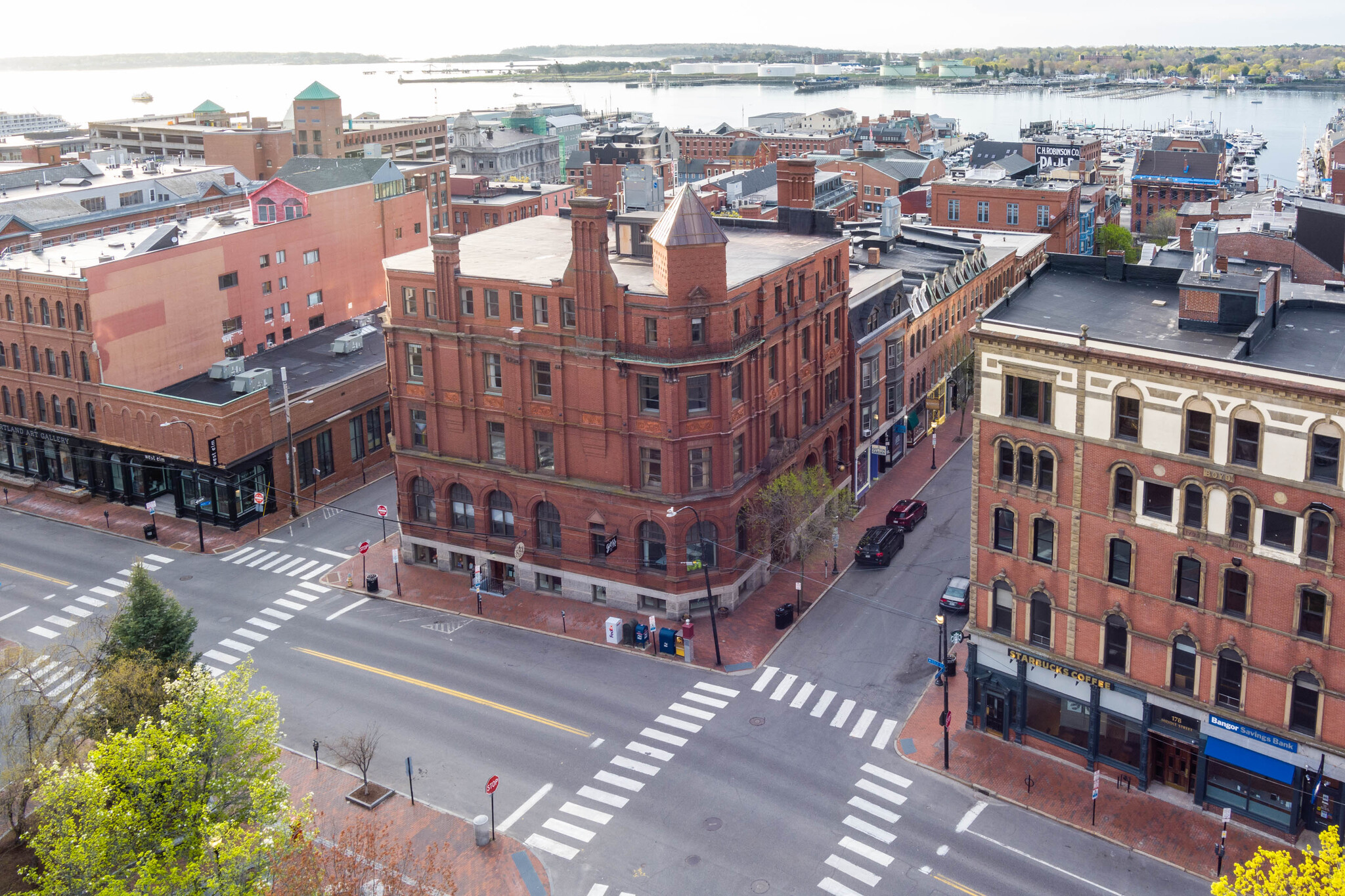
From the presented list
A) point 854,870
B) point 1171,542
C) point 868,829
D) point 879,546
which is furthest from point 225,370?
point 1171,542

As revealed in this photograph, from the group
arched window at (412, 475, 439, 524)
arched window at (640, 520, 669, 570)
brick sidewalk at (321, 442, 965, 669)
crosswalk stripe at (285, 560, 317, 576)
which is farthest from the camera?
crosswalk stripe at (285, 560, 317, 576)

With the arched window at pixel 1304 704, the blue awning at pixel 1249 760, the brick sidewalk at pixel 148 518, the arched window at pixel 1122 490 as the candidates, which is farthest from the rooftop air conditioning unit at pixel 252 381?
the arched window at pixel 1304 704

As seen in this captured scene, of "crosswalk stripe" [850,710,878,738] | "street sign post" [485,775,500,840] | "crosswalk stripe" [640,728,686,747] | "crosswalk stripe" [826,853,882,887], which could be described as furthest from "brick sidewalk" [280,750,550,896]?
"crosswalk stripe" [850,710,878,738]

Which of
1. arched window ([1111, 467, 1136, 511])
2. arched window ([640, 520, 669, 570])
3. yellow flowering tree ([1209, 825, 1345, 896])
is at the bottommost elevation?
arched window ([640, 520, 669, 570])

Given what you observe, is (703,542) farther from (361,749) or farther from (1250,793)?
(1250,793)

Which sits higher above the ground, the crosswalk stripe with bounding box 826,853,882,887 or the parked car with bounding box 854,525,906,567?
the parked car with bounding box 854,525,906,567

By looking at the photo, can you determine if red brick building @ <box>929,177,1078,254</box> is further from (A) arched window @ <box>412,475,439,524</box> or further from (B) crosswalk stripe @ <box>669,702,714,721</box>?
(B) crosswalk stripe @ <box>669,702,714,721</box>

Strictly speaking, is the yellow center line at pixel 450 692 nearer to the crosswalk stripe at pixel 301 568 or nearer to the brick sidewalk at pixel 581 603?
the brick sidewalk at pixel 581 603
